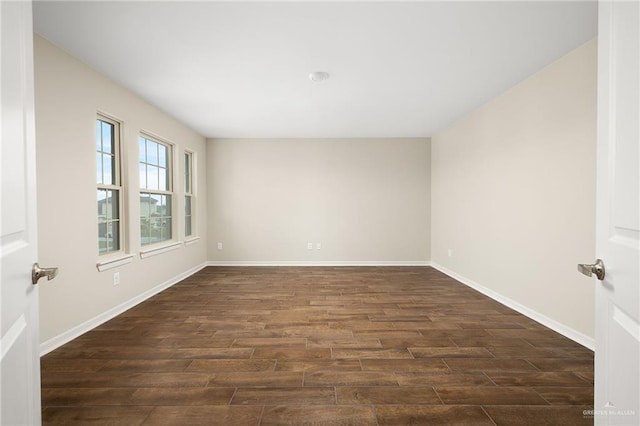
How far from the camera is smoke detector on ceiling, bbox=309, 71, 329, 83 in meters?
3.03

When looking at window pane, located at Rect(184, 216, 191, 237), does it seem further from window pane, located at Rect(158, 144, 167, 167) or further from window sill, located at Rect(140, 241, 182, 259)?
window pane, located at Rect(158, 144, 167, 167)

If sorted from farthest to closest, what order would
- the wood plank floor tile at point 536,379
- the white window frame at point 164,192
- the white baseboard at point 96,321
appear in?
the white window frame at point 164,192 → the white baseboard at point 96,321 → the wood plank floor tile at point 536,379

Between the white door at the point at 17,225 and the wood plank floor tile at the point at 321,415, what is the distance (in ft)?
3.55

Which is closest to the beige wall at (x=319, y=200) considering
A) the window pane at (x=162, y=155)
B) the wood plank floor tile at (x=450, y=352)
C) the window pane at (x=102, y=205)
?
the window pane at (x=162, y=155)

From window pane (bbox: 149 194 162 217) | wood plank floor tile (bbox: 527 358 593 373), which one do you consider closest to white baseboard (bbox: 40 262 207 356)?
window pane (bbox: 149 194 162 217)

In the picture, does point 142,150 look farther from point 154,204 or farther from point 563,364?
point 563,364

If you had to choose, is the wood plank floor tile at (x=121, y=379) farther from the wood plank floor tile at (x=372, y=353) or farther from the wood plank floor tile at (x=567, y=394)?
the wood plank floor tile at (x=567, y=394)

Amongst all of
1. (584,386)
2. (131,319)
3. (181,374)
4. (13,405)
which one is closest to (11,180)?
(13,405)

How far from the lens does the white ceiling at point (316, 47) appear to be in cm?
212

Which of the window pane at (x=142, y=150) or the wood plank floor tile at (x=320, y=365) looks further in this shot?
the window pane at (x=142, y=150)

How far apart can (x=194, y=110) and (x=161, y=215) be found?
65.5 inches

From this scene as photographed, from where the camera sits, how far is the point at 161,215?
4590mm

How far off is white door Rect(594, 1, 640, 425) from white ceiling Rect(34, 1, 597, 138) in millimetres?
1458

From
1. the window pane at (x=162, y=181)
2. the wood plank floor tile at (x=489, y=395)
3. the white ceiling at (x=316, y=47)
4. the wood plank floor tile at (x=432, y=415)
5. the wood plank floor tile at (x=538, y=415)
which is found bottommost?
the wood plank floor tile at (x=538, y=415)
